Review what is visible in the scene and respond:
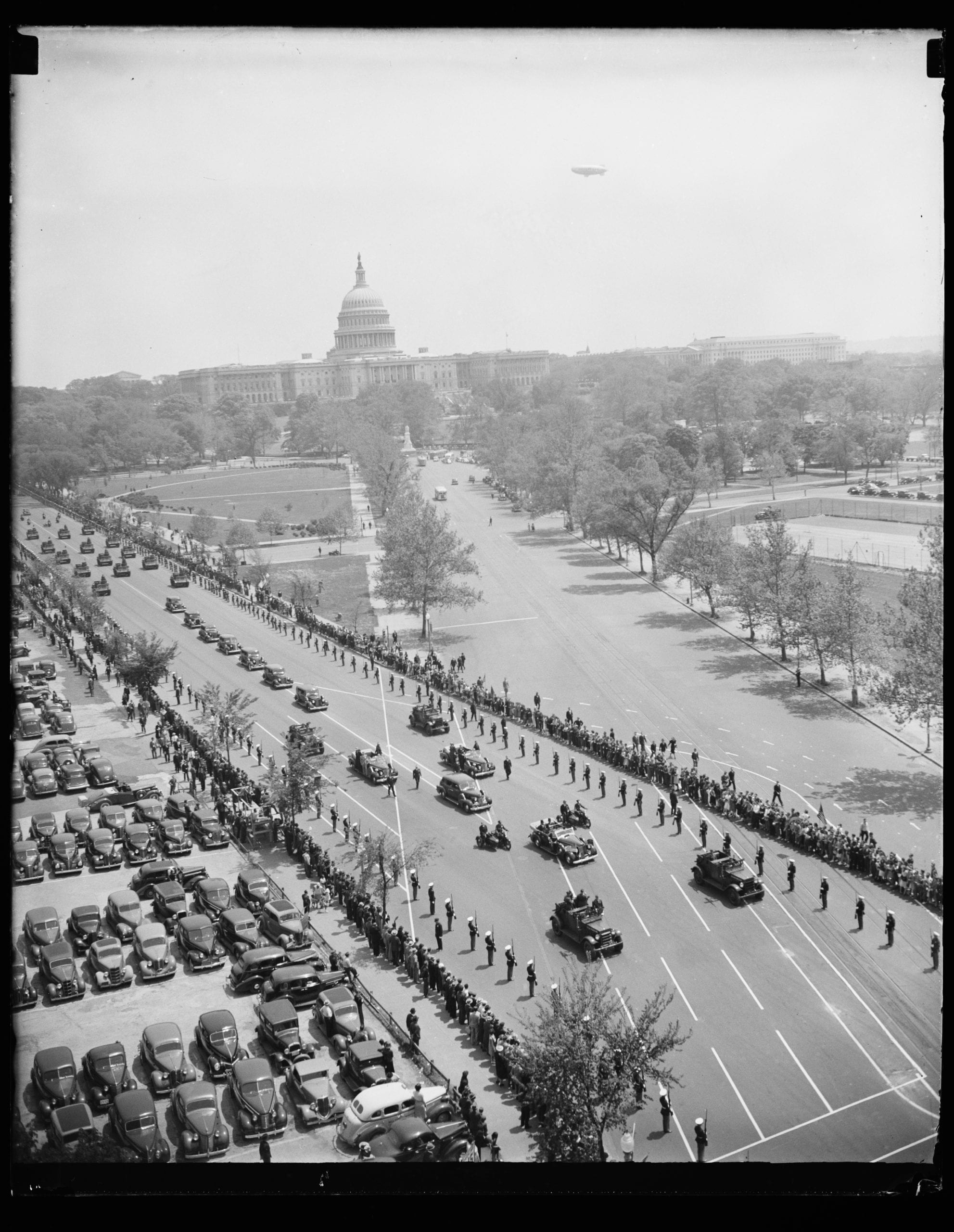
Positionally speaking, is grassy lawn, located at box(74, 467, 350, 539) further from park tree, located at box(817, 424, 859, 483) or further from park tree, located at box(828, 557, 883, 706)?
park tree, located at box(817, 424, 859, 483)

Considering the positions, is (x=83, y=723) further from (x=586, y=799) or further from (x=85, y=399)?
(x=586, y=799)

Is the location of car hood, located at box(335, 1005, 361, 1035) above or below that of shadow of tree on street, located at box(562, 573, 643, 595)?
below

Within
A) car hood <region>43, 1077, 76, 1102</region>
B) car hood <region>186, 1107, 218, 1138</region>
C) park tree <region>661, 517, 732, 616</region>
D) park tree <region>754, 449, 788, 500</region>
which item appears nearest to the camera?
car hood <region>43, 1077, 76, 1102</region>

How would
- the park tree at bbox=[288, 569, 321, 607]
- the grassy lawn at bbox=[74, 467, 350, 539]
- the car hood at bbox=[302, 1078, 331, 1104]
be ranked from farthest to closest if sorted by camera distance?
the park tree at bbox=[288, 569, 321, 607] < the grassy lawn at bbox=[74, 467, 350, 539] < the car hood at bbox=[302, 1078, 331, 1104]

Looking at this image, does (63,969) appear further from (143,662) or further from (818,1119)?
(143,662)

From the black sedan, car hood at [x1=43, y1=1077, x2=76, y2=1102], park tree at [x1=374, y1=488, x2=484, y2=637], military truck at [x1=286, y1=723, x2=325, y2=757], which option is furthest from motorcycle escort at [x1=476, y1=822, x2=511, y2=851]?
park tree at [x1=374, y1=488, x2=484, y2=637]

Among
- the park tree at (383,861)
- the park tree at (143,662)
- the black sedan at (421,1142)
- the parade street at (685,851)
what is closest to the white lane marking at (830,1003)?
the parade street at (685,851)

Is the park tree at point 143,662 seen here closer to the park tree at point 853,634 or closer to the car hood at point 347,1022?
the car hood at point 347,1022
